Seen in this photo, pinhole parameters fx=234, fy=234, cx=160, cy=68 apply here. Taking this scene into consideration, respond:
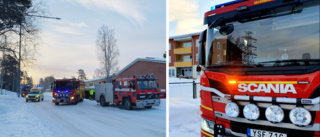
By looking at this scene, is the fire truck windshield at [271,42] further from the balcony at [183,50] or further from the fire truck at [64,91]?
the balcony at [183,50]

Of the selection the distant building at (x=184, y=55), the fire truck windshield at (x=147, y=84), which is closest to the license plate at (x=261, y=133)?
the fire truck windshield at (x=147, y=84)

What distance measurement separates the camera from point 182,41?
4706 cm

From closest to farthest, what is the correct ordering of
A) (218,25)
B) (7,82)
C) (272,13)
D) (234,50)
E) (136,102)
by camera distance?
(272,13), (234,50), (218,25), (136,102), (7,82)

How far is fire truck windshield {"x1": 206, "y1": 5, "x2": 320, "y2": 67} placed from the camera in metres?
3.42

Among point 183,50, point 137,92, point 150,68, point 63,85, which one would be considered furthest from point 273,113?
point 183,50

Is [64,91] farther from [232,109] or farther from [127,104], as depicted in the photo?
[232,109]

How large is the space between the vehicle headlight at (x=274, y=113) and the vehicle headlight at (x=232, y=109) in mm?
477

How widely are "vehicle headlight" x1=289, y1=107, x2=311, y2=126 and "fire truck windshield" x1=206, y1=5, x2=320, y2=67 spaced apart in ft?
2.28

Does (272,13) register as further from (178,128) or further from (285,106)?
(178,128)

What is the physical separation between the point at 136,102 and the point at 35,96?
18928 mm

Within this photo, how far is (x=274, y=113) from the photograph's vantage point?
3.33m

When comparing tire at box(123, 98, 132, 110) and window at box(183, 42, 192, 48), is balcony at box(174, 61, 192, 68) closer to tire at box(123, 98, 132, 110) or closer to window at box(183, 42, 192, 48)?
window at box(183, 42, 192, 48)

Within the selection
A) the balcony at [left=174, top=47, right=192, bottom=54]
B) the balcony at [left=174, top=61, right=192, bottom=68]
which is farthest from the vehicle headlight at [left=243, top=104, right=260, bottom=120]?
the balcony at [left=174, top=61, right=192, bottom=68]

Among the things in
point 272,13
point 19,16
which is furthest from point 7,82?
point 272,13
